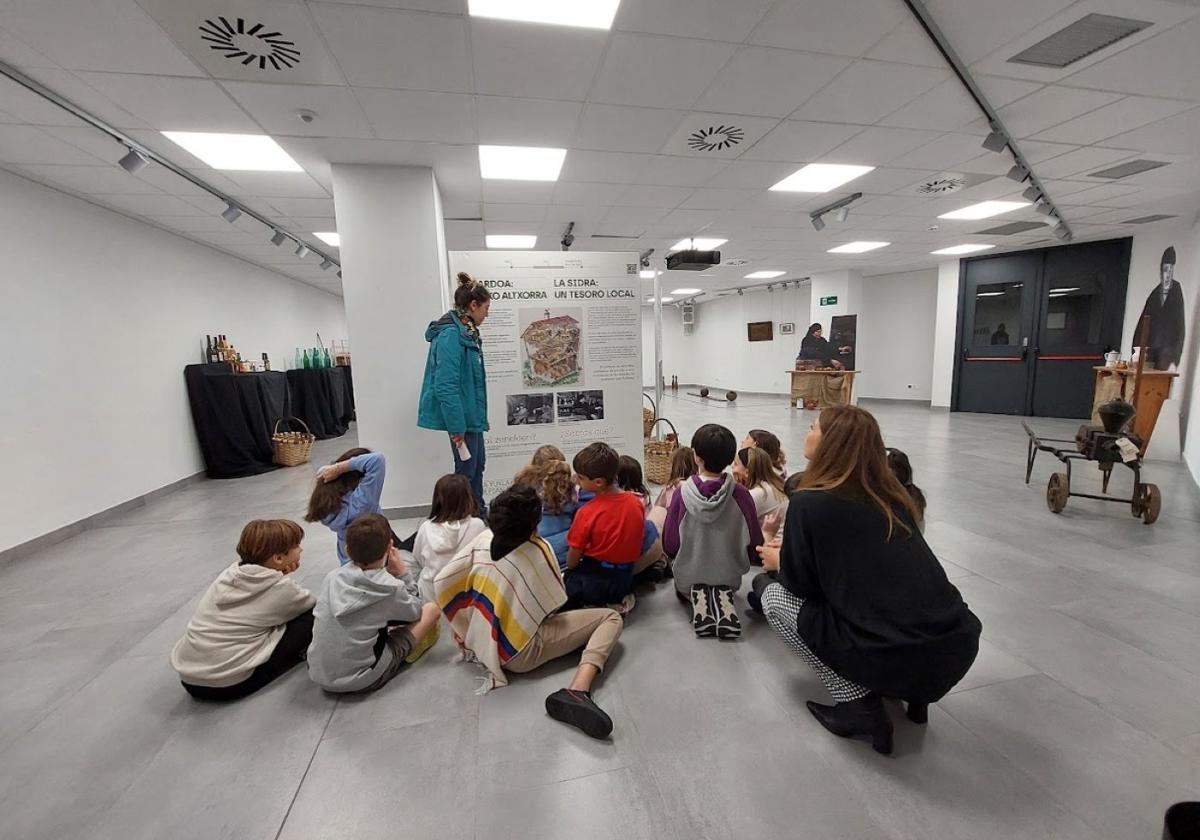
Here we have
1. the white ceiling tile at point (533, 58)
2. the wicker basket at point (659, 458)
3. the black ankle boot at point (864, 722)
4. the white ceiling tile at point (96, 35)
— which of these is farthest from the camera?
the wicker basket at point (659, 458)

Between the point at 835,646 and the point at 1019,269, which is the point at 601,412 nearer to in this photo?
the point at 835,646

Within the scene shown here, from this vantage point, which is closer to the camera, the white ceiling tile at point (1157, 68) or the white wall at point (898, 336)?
the white ceiling tile at point (1157, 68)

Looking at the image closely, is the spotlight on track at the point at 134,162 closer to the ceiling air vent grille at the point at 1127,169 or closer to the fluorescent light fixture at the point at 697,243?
the fluorescent light fixture at the point at 697,243

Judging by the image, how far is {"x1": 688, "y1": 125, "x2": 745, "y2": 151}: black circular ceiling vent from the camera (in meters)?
3.63

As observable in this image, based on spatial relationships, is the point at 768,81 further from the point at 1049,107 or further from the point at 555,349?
the point at 555,349

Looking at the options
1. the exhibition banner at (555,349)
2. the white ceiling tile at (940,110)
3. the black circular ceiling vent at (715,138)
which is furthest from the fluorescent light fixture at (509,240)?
the white ceiling tile at (940,110)

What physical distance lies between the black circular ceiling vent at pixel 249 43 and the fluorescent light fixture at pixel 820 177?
4.13 meters

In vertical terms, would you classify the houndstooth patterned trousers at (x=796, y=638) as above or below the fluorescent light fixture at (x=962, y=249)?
below

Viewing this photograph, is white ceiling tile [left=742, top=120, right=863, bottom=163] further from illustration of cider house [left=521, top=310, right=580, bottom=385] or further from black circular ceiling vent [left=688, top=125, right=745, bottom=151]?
illustration of cider house [left=521, top=310, right=580, bottom=385]

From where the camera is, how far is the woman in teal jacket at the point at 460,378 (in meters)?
3.16

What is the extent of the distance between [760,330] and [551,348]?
451 inches

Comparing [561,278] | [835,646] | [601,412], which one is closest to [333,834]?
[835,646]

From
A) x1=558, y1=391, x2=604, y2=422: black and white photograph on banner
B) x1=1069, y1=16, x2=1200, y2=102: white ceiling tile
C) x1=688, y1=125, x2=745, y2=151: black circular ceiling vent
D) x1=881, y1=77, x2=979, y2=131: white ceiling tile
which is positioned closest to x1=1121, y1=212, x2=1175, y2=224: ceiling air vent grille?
x1=1069, y1=16, x2=1200, y2=102: white ceiling tile

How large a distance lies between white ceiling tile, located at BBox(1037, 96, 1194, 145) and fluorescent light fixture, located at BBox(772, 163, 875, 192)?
1.38 meters
